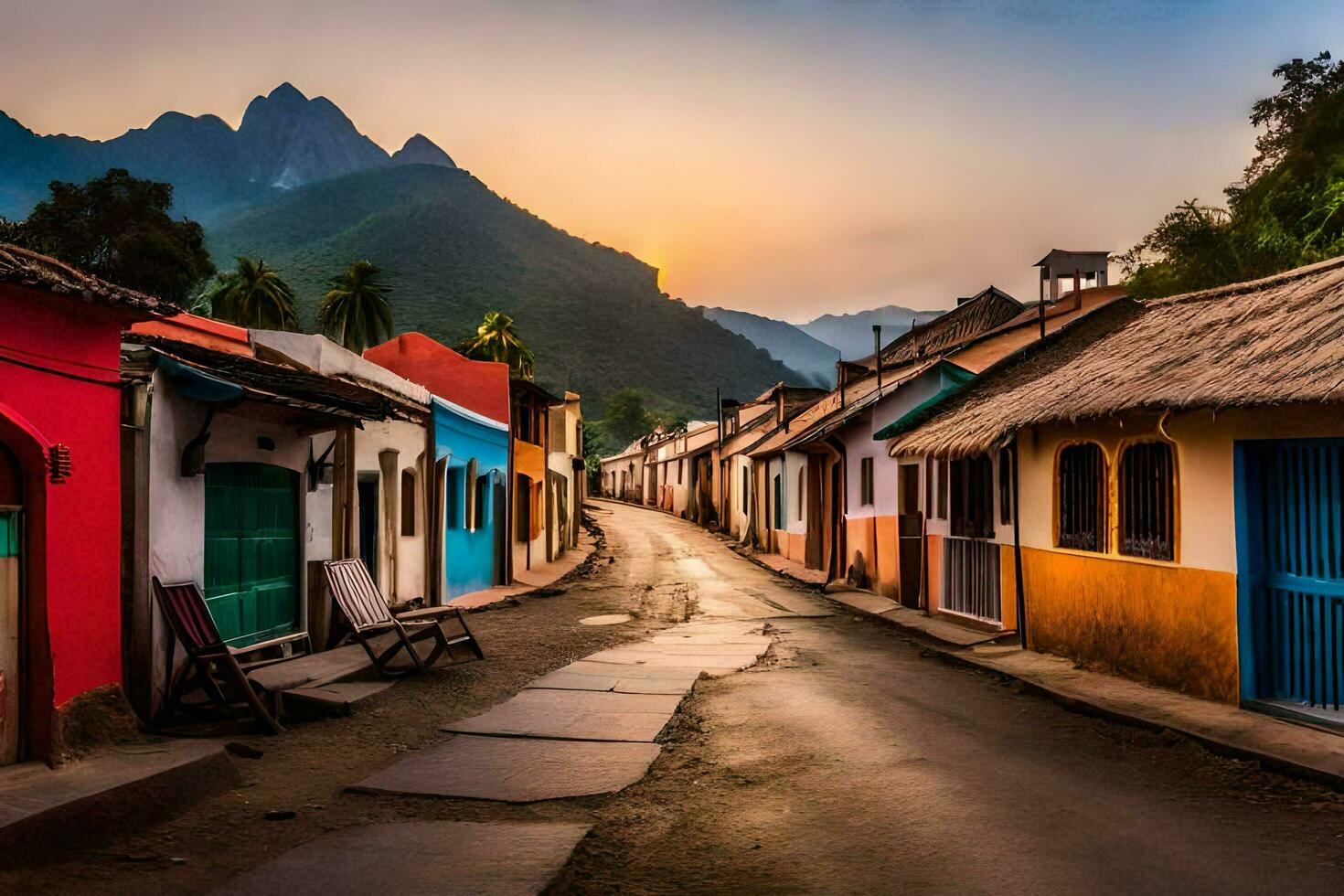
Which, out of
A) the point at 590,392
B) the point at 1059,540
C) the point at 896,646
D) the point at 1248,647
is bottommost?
the point at 896,646

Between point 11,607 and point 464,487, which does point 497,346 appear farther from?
point 11,607

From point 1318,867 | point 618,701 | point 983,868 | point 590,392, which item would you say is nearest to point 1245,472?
point 1318,867

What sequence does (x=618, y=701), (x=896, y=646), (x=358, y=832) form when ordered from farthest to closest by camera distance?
(x=896, y=646) → (x=618, y=701) → (x=358, y=832)

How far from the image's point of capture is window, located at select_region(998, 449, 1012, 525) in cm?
1217

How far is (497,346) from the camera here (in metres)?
64.0

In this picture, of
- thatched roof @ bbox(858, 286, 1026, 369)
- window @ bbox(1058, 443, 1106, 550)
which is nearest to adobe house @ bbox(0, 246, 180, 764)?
window @ bbox(1058, 443, 1106, 550)

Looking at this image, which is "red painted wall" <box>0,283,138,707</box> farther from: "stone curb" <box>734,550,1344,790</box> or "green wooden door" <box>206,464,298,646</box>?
"stone curb" <box>734,550,1344,790</box>

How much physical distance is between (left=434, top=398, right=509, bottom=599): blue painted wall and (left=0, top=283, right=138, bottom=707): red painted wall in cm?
1000

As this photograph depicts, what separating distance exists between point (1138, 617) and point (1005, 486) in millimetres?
3330

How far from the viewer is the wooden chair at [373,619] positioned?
32.6ft

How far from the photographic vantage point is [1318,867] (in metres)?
4.66

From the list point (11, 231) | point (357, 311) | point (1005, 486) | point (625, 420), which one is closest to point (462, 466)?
point (1005, 486)

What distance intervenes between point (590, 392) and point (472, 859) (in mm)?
100481

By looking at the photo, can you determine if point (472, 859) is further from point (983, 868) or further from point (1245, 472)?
point (1245, 472)
